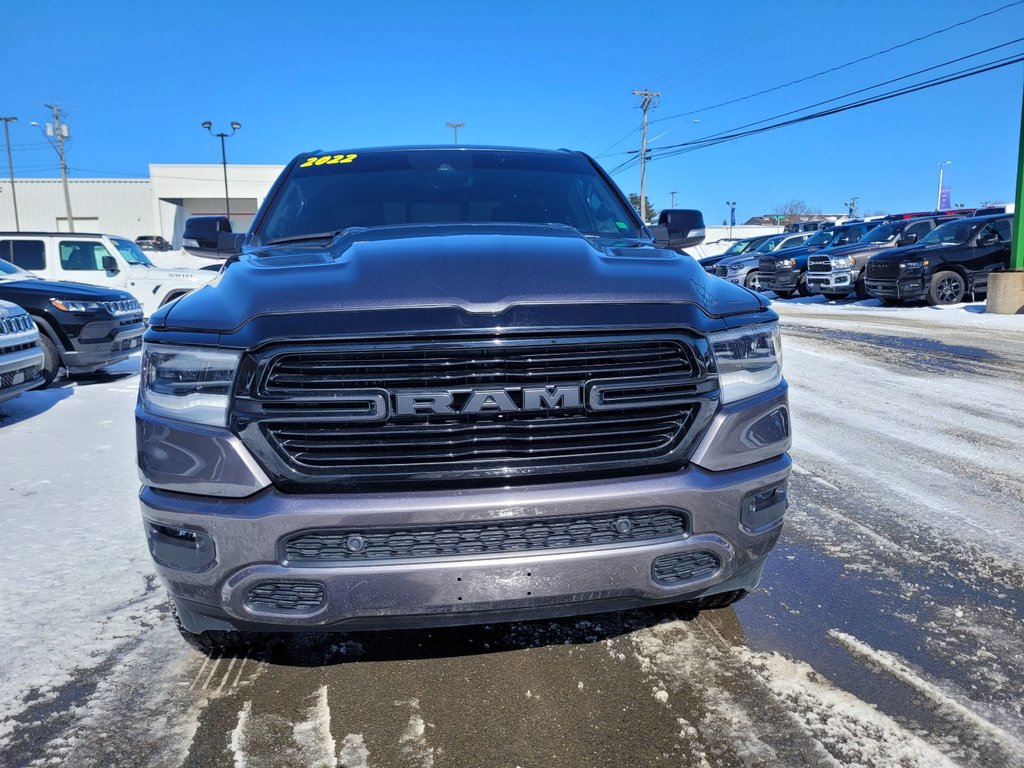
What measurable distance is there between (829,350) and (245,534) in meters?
A: 9.55

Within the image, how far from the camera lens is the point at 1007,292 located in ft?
46.4

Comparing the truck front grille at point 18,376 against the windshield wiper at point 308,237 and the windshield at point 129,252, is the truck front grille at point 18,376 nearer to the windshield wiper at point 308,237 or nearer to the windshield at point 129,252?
the windshield wiper at point 308,237

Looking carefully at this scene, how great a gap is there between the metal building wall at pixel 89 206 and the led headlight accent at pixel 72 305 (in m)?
69.0

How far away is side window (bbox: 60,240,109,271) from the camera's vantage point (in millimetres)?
12570

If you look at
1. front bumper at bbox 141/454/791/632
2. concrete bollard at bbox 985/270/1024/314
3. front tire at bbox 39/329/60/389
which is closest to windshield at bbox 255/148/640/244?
front bumper at bbox 141/454/791/632

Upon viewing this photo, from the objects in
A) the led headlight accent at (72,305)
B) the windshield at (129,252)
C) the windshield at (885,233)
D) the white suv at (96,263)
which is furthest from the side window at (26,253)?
the windshield at (885,233)

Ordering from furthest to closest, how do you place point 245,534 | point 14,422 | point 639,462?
point 14,422 → point 639,462 → point 245,534

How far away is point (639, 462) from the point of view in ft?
7.02

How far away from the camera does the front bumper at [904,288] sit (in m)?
15.9

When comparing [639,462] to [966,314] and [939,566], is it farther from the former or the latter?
[966,314]

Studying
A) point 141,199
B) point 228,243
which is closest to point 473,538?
point 228,243

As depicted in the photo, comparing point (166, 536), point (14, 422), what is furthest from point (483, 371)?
point (14, 422)

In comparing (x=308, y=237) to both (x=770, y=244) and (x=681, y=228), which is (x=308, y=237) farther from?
(x=770, y=244)

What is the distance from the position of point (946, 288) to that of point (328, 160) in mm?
15923
